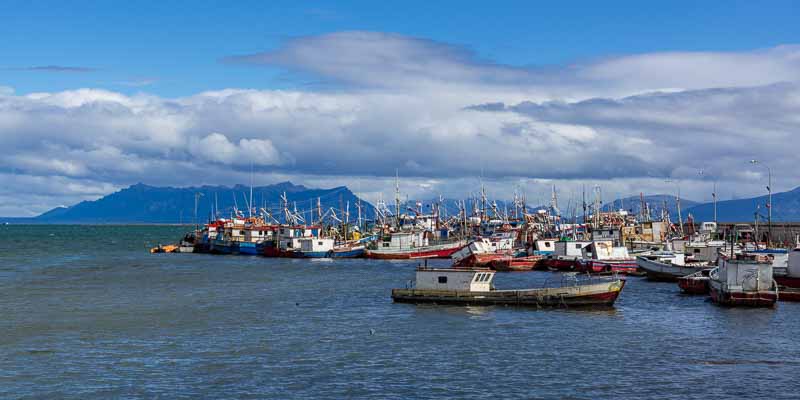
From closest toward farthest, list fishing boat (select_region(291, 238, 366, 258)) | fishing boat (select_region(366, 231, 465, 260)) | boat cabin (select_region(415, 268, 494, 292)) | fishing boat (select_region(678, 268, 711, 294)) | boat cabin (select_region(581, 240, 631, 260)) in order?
1. boat cabin (select_region(415, 268, 494, 292))
2. fishing boat (select_region(678, 268, 711, 294))
3. boat cabin (select_region(581, 240, 631, 260))
4. fishing boat (select_region(366, 231, 465, 260))
5. fishing boat (select_region(291, 238, 366, 258))

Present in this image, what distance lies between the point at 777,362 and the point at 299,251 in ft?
339

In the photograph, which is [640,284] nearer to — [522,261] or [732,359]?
[522,261]

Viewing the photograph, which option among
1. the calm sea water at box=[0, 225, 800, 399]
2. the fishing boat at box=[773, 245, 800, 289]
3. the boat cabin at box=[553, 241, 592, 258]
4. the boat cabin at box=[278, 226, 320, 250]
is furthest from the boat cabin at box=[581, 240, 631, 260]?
the boat cabin at box=[278, 226, 320, 250]

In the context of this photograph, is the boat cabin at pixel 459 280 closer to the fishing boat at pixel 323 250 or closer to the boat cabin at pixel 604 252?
the boat cabin at pixel 604 252

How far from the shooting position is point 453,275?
64562mm

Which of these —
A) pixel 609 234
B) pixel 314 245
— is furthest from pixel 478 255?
pixel 314 245

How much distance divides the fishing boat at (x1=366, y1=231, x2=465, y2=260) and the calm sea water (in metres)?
56.5

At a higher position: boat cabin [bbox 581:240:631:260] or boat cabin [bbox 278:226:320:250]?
boat cabin [bbox 278:226:320:250]

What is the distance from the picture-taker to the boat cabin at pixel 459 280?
6412cm

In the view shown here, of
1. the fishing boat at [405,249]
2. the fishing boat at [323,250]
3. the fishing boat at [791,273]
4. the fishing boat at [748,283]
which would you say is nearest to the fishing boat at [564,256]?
the fishing boat at [405,249]

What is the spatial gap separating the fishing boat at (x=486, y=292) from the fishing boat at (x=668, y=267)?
23920 millimetres

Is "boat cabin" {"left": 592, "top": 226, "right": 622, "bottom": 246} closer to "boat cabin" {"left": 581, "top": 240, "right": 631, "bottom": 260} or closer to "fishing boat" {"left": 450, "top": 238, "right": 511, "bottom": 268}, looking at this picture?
"boat cabin" {"left": 581, "top": 240, "right": 631, "bottom": 260}

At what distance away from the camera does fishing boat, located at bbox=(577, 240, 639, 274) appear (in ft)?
320

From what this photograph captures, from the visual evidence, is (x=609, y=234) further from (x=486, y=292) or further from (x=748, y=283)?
(x=486, y=292)
